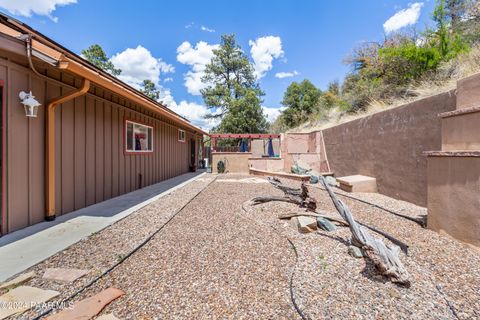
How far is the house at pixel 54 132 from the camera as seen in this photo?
3025 mm

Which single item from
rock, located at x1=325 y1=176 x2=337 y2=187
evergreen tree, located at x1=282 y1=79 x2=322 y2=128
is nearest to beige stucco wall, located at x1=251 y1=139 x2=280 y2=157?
evergreen tree, located at x1=282 y1=79 x2=322 y2=128

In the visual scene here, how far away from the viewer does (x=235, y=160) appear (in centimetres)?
1297

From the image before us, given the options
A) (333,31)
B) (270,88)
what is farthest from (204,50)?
(333,31)

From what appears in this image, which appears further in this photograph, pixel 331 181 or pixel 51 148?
pixel 331 181

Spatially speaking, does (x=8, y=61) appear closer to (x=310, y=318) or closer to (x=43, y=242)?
(x=43, y=242)

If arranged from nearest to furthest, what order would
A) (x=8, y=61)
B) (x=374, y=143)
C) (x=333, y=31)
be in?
(x=8, y=61) → (x=374, y=143) → (x=333, y=31)

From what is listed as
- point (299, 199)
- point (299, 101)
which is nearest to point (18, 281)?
point (299, 199)

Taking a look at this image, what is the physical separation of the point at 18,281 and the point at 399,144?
23.5ft

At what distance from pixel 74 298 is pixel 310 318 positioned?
6.03ft

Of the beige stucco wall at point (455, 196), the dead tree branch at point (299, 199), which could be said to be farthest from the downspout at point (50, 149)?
the beige stucco wall at point (455, 196)

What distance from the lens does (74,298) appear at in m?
1.81

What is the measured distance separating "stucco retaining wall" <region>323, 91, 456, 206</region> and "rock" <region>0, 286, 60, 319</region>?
626 centimetres

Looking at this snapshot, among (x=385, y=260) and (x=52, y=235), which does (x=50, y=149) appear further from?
(x=385, y=260)

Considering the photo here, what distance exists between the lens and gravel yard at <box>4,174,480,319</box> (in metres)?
1.72
